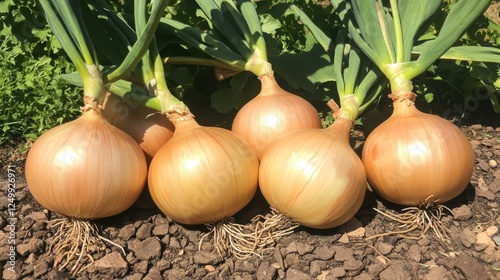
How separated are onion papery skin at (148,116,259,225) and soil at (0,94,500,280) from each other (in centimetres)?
15

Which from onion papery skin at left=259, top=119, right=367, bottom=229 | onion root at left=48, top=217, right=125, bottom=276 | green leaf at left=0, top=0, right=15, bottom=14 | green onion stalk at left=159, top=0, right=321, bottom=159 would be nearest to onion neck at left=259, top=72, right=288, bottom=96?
green onion stalk at left=159, top=0, right=321, bottom=159

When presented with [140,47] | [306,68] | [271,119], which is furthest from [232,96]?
[140,47]

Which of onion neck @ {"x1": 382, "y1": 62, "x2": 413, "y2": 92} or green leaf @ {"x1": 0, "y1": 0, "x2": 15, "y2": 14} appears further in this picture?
green leaf @ {"x1": 0, "y1": 0, "x2": 15, "y2": 14}

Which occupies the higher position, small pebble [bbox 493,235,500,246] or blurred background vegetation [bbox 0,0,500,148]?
blurred background vegetation [bbox 0,0,500,148]

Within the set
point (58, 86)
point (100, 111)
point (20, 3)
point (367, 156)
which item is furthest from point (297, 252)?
point (20, 3)

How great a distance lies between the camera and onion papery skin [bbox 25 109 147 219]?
1.94 metres

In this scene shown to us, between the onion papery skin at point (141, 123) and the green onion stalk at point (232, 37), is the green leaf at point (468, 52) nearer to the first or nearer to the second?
the green onion stalk at point (232, 37)

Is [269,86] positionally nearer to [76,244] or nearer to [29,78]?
[76,244]

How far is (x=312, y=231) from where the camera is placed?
2156mm

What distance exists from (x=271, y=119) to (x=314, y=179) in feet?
1.34

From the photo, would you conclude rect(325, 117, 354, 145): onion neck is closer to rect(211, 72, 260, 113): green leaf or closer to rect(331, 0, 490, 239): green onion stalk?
rect(331, 0, 490, 239): green onion stalk

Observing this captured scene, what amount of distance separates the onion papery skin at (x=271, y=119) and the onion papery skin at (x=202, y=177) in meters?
0.15

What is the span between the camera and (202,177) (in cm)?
195

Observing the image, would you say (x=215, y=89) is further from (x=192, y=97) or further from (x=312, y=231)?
(x=312, y=231)
